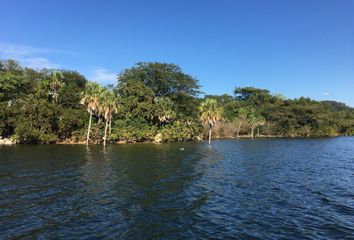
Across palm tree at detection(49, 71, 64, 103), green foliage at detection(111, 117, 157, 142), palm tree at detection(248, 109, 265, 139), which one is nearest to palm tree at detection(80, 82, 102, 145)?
green foliage at detection(111, 117, 157, 142)

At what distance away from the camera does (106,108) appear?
69.9 meters

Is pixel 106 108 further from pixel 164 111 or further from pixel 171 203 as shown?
pixel 171 203

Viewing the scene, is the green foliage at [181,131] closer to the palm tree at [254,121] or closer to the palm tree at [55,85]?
the palm tree at [55,85]

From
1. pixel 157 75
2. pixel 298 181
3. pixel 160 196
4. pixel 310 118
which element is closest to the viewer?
pixel 160 196

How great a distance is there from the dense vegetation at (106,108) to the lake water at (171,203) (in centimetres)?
3510

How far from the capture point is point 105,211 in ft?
65.4

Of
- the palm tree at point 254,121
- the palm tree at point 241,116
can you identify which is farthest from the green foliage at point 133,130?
the palm tree at point 254,121

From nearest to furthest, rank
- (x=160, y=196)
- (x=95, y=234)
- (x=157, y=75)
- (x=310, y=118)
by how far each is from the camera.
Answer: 1. (x=95, y=234)
2. (x=160, y=196)
3. (x=157, y=75)
4. (x=310, y=118)

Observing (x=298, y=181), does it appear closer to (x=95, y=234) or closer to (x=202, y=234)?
(x=202, y=234)

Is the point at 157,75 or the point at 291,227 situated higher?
the point at 157,75

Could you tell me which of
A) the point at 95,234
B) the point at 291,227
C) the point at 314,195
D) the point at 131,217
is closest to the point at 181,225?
the point at 131,217

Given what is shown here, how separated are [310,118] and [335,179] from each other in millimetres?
126746

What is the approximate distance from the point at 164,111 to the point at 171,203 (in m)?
66.1

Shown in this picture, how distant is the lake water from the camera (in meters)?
16.6
